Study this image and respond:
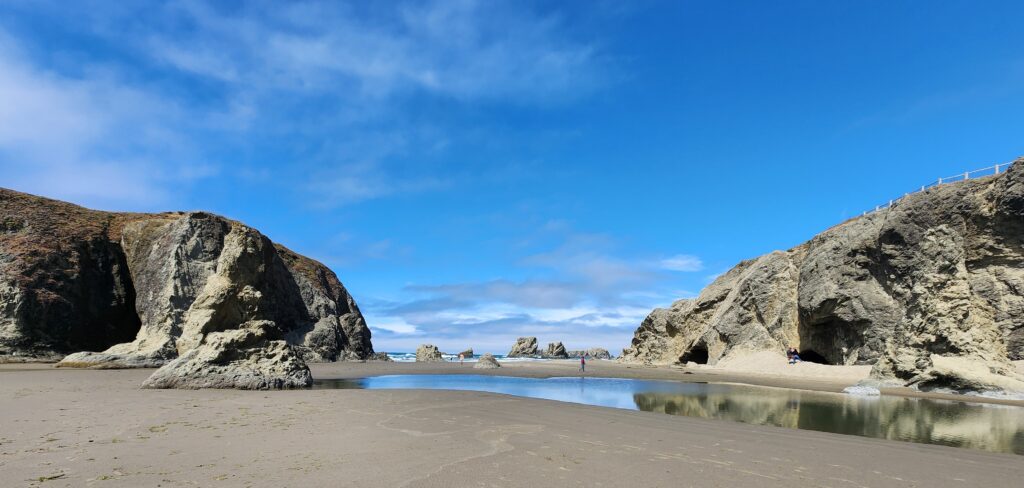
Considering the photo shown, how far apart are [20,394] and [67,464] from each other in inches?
461

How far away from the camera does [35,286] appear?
1374 inches

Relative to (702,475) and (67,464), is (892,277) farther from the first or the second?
(67,464)

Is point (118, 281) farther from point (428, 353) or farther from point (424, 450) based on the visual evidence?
point (424, 450)

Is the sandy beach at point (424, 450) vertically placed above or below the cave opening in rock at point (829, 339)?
below

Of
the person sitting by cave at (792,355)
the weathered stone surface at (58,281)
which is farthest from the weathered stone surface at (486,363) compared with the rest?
the weathered stone surface at (58,281)

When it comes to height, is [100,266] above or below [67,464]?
above

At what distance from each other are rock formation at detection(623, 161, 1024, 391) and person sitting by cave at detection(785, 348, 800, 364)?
1.20m

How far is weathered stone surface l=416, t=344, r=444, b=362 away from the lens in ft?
231

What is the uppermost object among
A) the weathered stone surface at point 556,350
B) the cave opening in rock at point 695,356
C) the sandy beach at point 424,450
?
the sandy beach at point 424,450

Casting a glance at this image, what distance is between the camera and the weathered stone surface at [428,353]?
231 ft

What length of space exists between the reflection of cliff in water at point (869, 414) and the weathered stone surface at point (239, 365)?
1378 centimetres

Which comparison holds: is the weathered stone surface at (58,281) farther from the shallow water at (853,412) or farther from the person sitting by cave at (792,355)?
the person sitting by cave at (792,355)

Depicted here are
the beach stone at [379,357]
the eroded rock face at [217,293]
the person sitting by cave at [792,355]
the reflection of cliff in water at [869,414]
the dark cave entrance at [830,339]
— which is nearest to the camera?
the reflection of cliff in water at [869,414]

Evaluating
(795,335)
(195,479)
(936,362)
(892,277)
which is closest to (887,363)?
(936,362)
